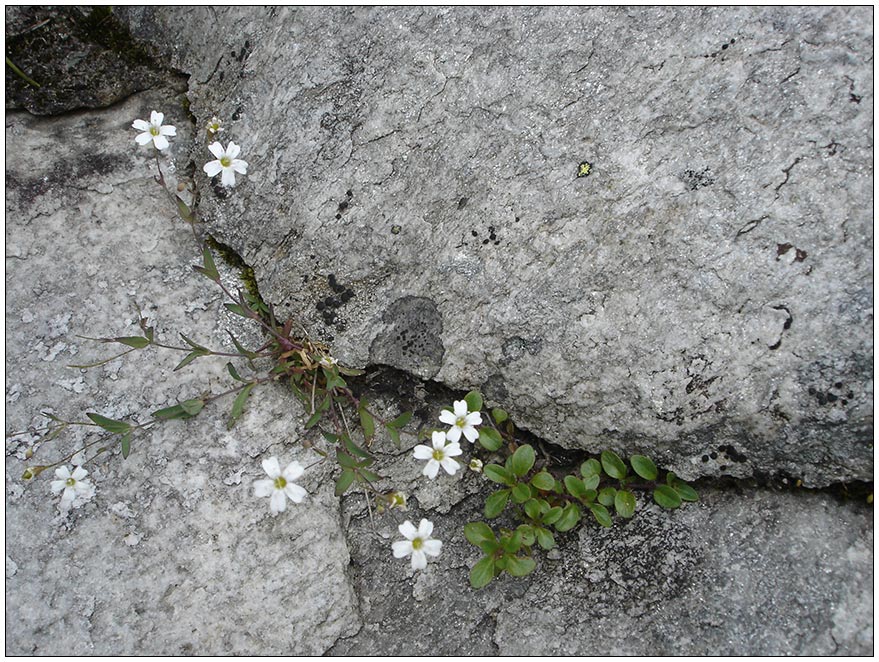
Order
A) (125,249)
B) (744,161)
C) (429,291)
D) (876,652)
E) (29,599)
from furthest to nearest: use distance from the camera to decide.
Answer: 1. (125,249)
2. (429,291)
3. (29,599)
4. (744,161)
5. (876,652)

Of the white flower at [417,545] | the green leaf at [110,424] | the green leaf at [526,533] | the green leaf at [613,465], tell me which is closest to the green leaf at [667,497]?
the green leaf at [613,465]

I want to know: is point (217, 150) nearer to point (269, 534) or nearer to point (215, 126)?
point (215, 126)

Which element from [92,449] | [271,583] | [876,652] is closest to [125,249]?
[92,449]

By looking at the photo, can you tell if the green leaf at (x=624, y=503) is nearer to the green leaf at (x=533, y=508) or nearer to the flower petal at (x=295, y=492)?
the green leaf at (x=533, y=508)

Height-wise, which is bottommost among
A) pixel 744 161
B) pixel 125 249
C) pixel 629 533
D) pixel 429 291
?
pixel 629 533

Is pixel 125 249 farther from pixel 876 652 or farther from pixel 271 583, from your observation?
pixel 876 652

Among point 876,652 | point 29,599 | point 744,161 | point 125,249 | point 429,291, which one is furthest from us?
point 125,249
